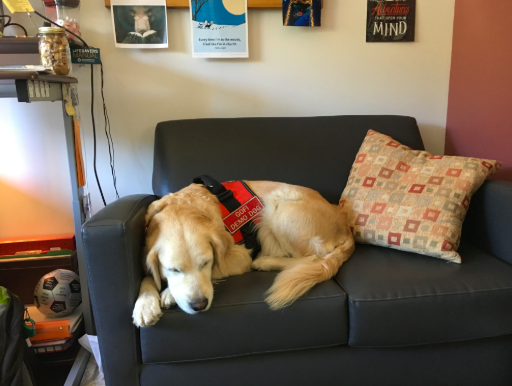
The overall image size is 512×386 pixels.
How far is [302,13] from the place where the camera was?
2207mm

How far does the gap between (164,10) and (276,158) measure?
1021 millimetres

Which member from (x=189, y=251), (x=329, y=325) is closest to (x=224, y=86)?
(x=189, y=251)

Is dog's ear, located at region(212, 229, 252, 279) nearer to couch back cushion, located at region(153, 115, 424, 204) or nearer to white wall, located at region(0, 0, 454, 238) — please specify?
couch back cushion, located at region(153, 115, 424, 204)

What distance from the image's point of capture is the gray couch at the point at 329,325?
1.27 metres

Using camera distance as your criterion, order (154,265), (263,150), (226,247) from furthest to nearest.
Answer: (263,150), (226,247), (154,265)

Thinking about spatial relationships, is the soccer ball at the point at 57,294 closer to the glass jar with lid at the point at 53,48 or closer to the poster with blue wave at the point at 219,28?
the glass jar with lid at the point at 53,48

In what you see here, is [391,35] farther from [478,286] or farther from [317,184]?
[478,286]

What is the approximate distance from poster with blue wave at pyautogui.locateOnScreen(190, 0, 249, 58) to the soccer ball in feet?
4.47

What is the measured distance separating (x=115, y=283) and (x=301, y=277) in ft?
2.03

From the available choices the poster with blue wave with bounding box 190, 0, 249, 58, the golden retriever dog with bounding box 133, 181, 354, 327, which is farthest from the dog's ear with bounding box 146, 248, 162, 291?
the poster with blue wave with bounding box 190, 0, 249, 58

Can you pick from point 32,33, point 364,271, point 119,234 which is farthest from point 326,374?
point 32,33

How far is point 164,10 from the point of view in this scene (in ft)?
6.96

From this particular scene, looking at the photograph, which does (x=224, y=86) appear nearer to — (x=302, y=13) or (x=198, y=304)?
(x=302, y=13)

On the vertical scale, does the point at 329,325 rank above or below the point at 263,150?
below
